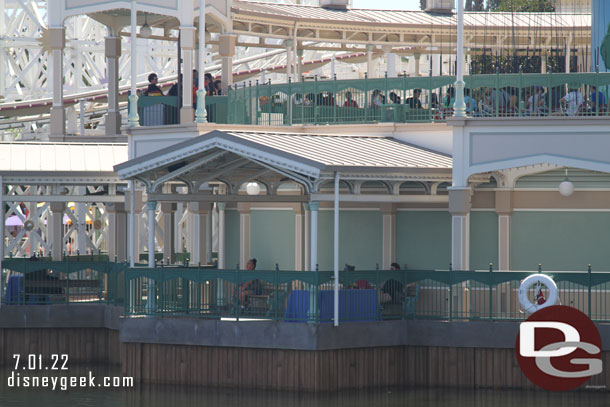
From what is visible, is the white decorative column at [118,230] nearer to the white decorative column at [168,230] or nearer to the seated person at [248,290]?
the white decorative column at [168,230]

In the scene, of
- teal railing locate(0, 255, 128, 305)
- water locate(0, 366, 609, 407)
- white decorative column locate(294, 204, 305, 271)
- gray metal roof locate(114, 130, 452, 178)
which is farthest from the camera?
white decorative column locate(294, 204, 305, 271)

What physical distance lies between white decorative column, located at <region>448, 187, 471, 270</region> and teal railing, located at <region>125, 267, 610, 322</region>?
77 cm

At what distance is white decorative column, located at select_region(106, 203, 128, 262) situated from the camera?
36344mm

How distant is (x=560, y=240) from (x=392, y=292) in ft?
12.1

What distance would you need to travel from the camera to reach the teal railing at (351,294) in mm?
26750

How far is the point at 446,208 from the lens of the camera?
30.0 m

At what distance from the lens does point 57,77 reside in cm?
3616

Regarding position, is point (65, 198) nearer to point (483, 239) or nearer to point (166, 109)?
point (166, 109)

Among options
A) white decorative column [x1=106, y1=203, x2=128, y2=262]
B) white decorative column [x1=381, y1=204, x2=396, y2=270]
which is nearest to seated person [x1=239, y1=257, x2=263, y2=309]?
white decorative column [x1=381, y1=204, x2=396, y2=270]

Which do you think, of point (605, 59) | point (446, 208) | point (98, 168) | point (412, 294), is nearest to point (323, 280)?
point (412, 294)

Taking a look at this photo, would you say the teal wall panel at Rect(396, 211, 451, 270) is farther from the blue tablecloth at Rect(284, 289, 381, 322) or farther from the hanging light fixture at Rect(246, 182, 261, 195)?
the blue tablecloth at Rect(284, 289, 381, 322)

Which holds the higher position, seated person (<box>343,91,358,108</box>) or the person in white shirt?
seated person (<box>343,91,358,108</box>)

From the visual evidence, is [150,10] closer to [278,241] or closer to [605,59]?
[278,241]

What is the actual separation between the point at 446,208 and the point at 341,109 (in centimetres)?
323
